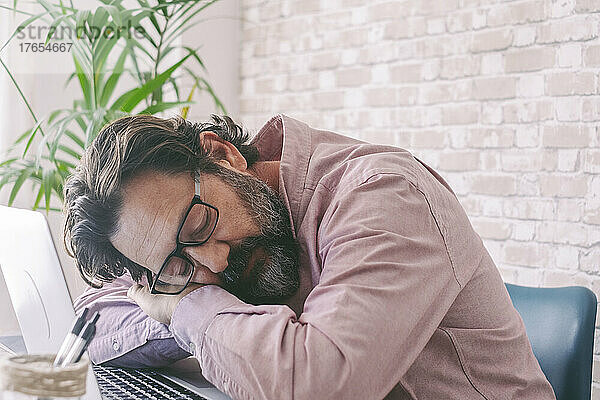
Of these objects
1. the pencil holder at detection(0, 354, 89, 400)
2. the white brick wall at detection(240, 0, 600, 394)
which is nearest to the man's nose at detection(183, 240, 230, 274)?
the pencil holder at detection(0, 354, 89, 400)

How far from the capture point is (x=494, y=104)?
8.71 feet

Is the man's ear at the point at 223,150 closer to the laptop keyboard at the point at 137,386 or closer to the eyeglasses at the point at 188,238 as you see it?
the eyeglasses at the point at 188,238

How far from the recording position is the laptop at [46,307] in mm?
1163

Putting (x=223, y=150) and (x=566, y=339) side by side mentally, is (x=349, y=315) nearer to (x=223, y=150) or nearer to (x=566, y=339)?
(x=223, y=150)

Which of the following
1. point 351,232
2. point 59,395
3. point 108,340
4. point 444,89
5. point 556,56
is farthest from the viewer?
point 444,89

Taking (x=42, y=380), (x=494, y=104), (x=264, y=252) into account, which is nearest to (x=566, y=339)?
(x=264, y=252)

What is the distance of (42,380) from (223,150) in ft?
2.81

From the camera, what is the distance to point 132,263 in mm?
1465

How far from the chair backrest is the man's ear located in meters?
0.79

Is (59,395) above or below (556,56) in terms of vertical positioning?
below

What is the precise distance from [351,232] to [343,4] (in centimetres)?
220

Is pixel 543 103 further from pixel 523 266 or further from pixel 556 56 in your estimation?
pixel 523 266

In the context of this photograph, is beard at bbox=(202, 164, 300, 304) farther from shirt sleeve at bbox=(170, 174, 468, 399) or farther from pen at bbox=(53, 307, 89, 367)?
pen at bbox=(53, 307, 89, 367)

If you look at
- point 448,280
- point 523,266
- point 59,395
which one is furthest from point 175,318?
point 523,266
